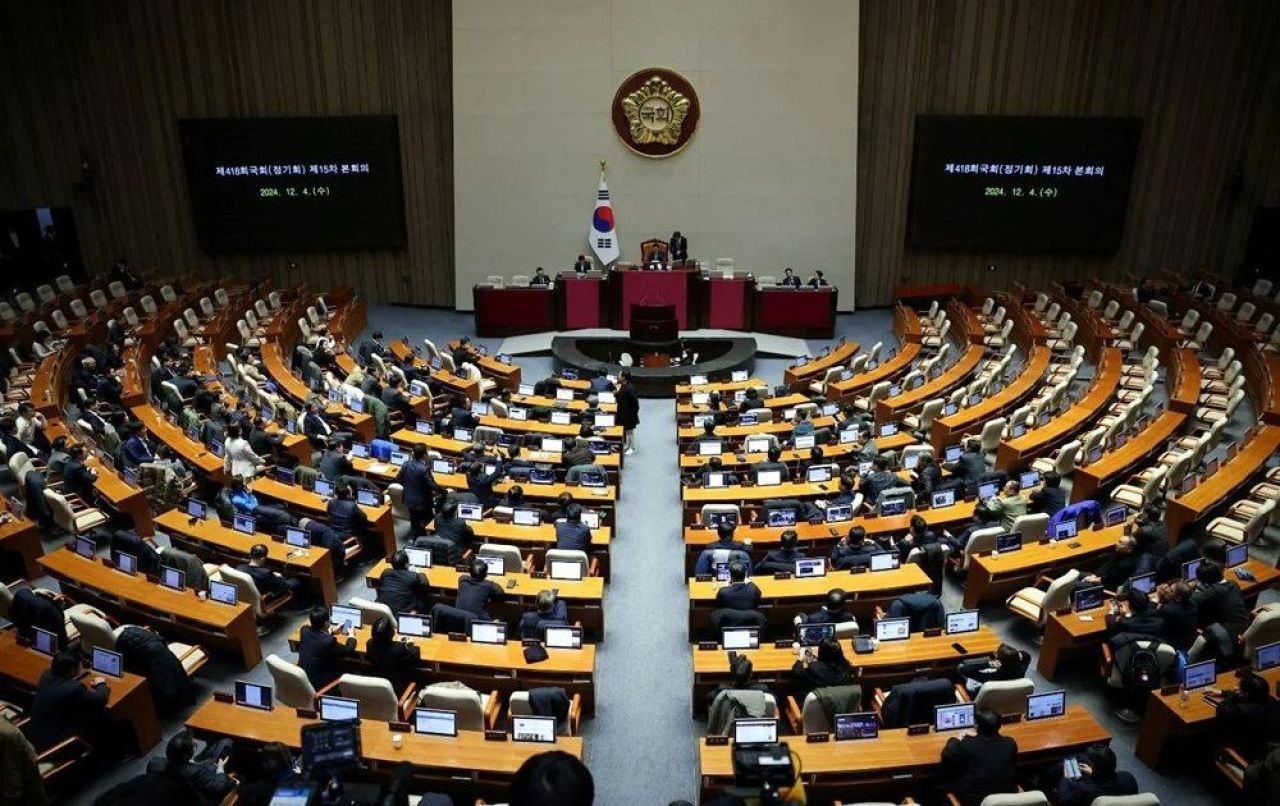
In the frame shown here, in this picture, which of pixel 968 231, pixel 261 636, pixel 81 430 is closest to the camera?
pixel 261 636

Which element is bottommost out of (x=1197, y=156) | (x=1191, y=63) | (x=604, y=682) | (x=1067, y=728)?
(x=604, y=682)

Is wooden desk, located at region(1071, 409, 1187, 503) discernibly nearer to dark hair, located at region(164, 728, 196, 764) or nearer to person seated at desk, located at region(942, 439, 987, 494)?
person seated at desk, located at region(942, 439, 987, 494)

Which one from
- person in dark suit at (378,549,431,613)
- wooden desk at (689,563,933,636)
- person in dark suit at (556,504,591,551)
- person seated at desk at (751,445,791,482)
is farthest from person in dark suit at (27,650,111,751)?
person seated at desk at (751,445,791,482)

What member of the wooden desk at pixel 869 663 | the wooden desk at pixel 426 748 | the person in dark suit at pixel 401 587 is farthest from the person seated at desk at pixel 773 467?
the wooden desk at pixel 426 748

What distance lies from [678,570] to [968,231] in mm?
14850

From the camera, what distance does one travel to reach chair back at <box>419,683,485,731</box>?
6594 millimetres

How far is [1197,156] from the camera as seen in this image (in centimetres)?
2048

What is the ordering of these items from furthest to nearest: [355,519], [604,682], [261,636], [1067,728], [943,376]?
[943,376] → [355,519] → [261,636] → [604,682] → [1067,728]

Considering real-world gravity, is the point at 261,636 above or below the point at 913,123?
below

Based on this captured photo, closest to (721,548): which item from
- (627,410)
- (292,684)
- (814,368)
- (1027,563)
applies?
(1027,563)

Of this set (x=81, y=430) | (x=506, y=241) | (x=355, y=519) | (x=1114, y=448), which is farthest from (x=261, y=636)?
(x=506, y=241)

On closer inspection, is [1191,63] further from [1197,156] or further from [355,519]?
[355,519]

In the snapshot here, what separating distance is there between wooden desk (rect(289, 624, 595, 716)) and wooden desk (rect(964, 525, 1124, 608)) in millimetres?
4269

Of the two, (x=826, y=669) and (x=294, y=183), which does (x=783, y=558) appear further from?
(x=294, y=183)
